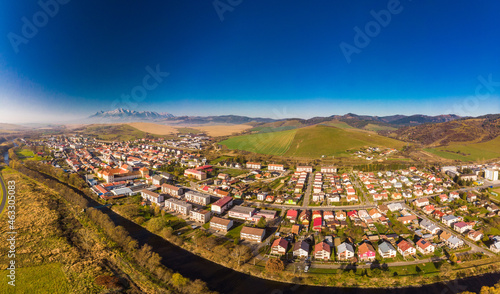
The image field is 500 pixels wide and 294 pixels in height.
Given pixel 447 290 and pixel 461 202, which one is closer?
pixel 447 290

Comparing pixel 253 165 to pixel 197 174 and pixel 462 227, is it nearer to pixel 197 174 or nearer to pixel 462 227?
pixel 197 174

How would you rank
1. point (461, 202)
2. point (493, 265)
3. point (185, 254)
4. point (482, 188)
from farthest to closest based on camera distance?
point (482, 188) < point (461, 202) < point (185, 254) < point (493, 265)

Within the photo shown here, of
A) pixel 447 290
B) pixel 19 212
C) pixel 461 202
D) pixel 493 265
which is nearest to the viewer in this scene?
pixel 447 290

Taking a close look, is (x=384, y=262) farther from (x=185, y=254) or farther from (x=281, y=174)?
(x=281, y=174)

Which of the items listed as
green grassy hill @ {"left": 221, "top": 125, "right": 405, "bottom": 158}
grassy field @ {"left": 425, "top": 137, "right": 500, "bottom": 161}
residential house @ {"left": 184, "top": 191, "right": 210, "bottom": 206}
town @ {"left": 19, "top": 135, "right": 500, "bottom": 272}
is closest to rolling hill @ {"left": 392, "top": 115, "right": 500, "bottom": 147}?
grassy field @ {"left": 425, "top": 137, "right": 500, "bottom": 161}

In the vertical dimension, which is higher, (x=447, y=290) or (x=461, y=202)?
(x=461, y=202)

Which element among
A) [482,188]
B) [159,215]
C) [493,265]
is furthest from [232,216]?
[482,188]

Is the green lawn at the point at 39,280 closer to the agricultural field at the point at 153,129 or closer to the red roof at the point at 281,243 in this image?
Answer: the red roof at the point at 281,243

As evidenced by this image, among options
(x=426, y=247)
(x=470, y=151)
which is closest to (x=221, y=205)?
(x=426, y=247)
